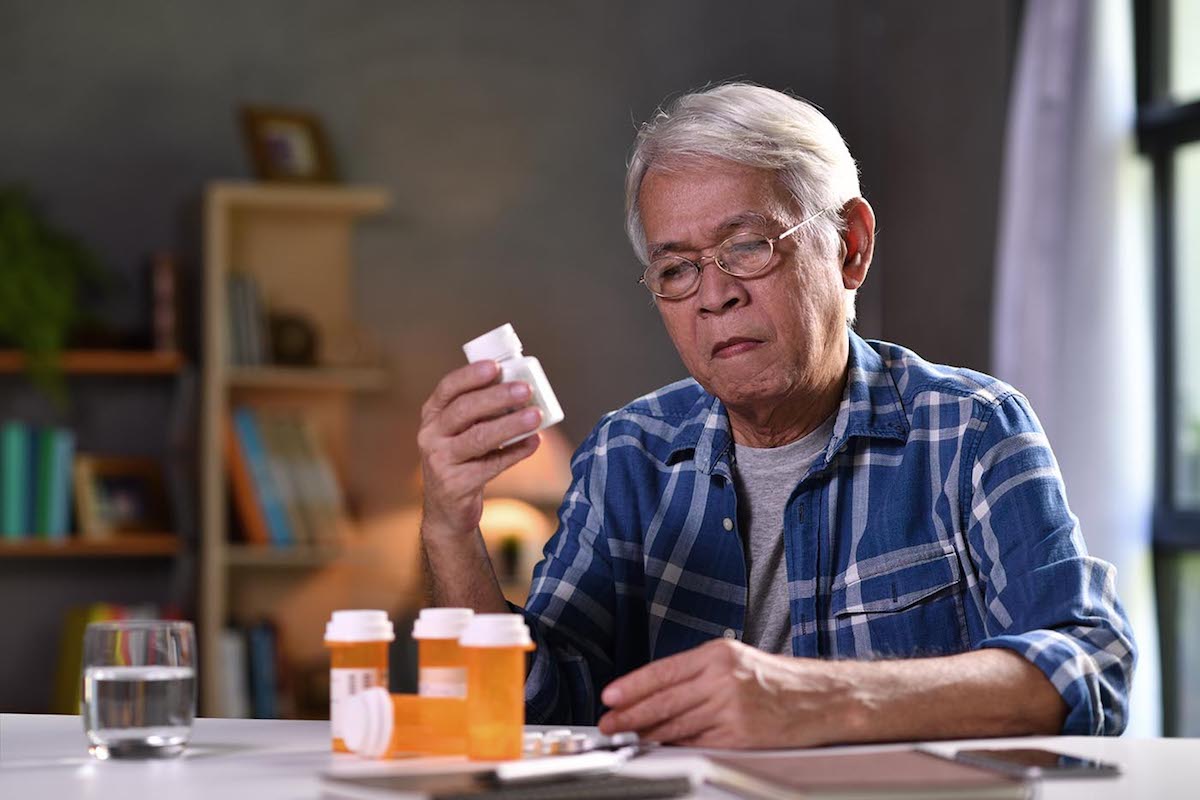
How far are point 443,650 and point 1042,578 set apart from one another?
596mm

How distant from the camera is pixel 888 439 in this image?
65.7 inches

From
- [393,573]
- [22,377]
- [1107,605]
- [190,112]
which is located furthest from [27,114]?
[1107,605]

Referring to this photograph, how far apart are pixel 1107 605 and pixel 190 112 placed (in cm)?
341

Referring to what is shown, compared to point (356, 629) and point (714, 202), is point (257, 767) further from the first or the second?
point (714, 202)

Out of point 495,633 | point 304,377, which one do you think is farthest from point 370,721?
point 304,377

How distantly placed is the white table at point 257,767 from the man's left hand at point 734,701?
1.0 inches

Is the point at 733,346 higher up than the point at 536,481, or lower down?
higher up

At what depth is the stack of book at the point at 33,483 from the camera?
3.76 meters

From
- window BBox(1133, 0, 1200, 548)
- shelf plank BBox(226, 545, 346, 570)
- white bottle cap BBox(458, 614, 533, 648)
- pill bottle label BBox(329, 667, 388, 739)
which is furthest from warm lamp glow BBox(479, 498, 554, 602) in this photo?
white bottle cap BBox(458, 614, 533, 648)

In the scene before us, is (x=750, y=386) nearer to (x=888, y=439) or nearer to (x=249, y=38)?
(x=888, y=439)

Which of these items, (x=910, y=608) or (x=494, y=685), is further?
(x=910, y=608)

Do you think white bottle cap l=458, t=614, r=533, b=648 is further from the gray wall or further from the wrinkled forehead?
the gray wall

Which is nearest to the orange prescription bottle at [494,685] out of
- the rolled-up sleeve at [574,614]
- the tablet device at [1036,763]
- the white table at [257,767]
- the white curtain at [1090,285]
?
the white table at [257,767]

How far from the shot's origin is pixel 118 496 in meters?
3.89
